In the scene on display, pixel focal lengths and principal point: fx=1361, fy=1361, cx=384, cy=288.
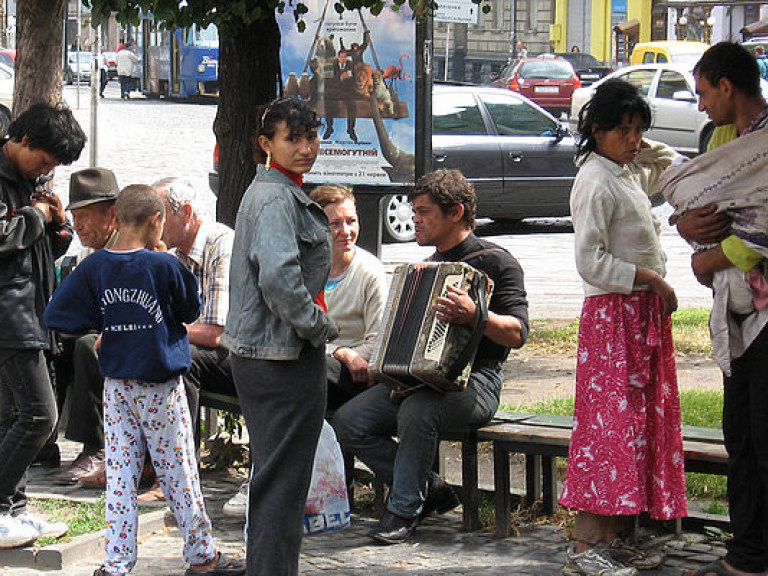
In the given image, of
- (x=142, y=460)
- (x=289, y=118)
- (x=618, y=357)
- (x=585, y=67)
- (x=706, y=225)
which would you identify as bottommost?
(x=142, y=460)

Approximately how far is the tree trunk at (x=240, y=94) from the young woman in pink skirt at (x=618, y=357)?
2.36m

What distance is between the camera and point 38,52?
9055 mm

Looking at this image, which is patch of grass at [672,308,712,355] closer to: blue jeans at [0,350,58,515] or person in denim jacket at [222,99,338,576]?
blue jeans at [0,350,58,515]

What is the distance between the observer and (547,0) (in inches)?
2361

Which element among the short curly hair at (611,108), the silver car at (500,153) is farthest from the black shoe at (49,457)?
the silver car at (500,153)

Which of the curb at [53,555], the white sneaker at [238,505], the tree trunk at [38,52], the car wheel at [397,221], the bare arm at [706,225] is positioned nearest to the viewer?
the bare arm at [706,225]

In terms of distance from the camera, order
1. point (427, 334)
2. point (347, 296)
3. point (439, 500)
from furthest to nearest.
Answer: point (347, 296)
point (439, 500)
point (427, 334)

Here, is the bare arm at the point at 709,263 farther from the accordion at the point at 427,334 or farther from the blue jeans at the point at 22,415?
the blue jeans at the point at 22,415

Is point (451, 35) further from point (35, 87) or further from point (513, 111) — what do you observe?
point (35, 87)

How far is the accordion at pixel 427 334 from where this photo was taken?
17.7 feet

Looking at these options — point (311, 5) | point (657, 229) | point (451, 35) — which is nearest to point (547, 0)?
point (451, 35)

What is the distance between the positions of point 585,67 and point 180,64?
13.4 m

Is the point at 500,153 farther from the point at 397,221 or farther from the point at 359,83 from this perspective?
the point at 359,83

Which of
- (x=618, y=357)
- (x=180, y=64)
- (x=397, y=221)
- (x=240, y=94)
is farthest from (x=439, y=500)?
(x=180, y=64)
